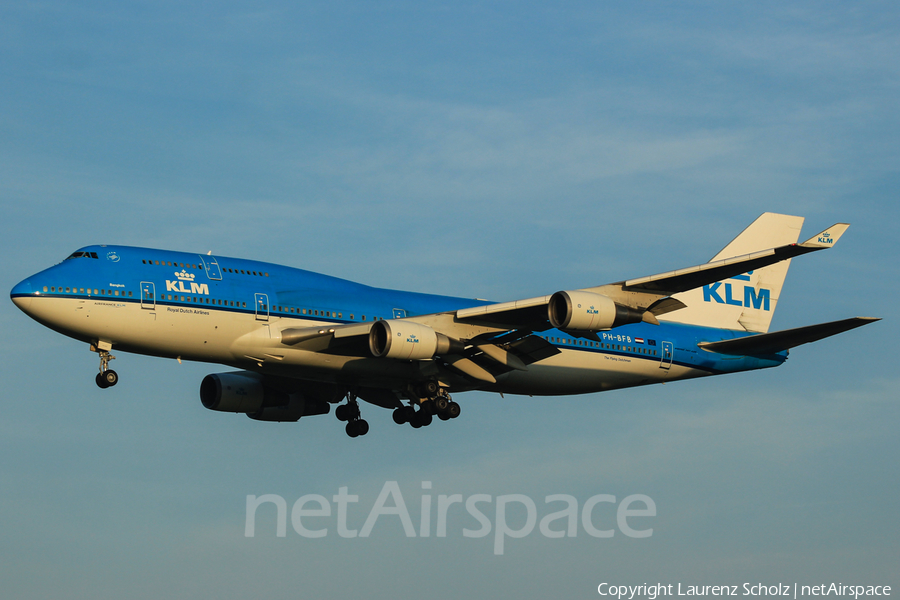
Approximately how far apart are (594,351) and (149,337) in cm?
1773

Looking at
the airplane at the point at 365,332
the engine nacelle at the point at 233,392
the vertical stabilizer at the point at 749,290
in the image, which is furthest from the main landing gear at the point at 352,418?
the vertical stabilizer at the point at 749,290

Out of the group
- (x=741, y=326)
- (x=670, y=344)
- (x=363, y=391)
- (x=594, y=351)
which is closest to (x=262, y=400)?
(x=363, y=391)

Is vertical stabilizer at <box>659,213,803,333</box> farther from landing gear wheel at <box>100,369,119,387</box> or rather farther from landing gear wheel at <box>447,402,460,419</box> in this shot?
landing gear wheel at <box>100,369,119,387</box>

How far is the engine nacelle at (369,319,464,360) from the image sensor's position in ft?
127

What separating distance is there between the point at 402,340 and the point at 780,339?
50.8 ft

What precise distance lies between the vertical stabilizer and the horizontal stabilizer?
7.22ft

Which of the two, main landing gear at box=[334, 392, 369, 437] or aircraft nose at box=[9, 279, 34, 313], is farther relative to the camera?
main landing gear at box=[334, 392, 369, 437]

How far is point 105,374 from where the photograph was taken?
38.8 m

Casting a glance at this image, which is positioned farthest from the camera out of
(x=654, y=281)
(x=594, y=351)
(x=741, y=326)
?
(x=741, y=326)

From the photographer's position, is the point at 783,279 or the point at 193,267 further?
the point at 783,279

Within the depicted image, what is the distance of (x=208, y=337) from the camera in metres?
39.1

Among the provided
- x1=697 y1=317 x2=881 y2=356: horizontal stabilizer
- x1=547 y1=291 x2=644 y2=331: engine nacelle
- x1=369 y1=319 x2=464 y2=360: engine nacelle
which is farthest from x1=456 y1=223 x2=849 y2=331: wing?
x1=697 y1=317 x2=881 y2=356: horizontal stabilizer

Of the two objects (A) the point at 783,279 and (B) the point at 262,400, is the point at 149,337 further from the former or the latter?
(A) the point at 783,279

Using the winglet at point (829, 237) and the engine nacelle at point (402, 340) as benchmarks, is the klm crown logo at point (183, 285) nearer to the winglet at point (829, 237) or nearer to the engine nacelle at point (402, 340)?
the engine nacelle at point (402, 340)
